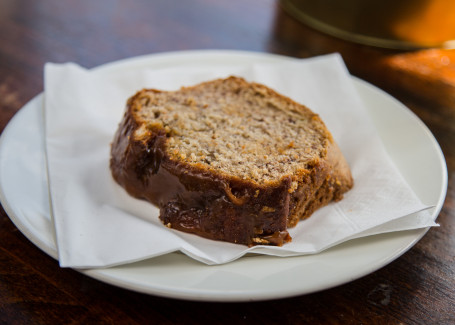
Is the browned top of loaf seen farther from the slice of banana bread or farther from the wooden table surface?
the wooden table surface

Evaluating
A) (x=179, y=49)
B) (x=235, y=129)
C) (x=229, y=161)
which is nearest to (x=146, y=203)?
(x=229, y=161)

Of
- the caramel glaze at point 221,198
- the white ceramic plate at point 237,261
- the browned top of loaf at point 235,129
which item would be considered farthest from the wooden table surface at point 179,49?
the browned top of loaf at point 235,129

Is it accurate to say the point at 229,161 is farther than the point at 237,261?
Yes

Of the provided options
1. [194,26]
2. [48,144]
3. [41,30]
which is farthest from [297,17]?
[48,144]

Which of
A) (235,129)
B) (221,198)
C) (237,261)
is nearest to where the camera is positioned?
(237,261)

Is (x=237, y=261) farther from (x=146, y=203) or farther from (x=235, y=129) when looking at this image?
(x=235, y=129)

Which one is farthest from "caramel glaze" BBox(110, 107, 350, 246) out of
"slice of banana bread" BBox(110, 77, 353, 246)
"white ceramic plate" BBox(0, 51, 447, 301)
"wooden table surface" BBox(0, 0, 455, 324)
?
"wooden table surface" BBox(0, 0, 455, 324)
